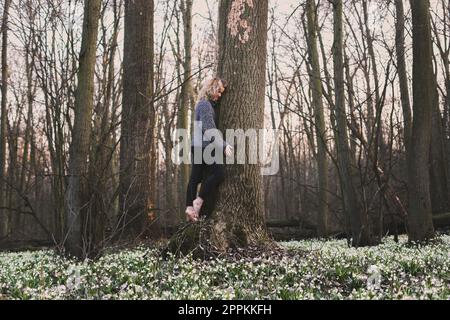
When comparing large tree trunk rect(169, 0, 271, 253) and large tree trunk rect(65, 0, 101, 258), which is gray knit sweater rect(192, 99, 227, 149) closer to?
large tree trunk rect(169, 0, 271, 253)

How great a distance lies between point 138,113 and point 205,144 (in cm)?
477

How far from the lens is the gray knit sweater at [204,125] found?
6598 mm

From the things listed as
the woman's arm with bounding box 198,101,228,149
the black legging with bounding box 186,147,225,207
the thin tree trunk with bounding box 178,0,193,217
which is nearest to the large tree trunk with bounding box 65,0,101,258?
the black legging with bounding box 186,147,225,207

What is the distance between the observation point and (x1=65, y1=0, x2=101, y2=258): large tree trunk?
7762mm

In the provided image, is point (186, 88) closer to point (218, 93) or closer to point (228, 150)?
point (218, 93)

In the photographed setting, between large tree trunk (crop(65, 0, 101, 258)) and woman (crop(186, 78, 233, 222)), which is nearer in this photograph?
woman (crop(186, 78, 233, 222))

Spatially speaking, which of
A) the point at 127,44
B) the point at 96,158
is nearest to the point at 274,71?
the point at 127,44

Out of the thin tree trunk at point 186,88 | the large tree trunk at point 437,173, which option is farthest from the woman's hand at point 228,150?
the thin tree trunk at point 186,88

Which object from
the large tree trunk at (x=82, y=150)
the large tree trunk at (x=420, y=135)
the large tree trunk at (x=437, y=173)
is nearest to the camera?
the large tree trunk at (x=82, y=150)

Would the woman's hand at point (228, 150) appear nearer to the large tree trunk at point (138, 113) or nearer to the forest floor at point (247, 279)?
the forest floor at point (247, 279)

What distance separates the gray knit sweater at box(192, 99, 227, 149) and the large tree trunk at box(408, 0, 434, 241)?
171 inches

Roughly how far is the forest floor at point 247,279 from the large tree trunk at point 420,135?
2.23 metres

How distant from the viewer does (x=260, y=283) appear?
5070 mm
